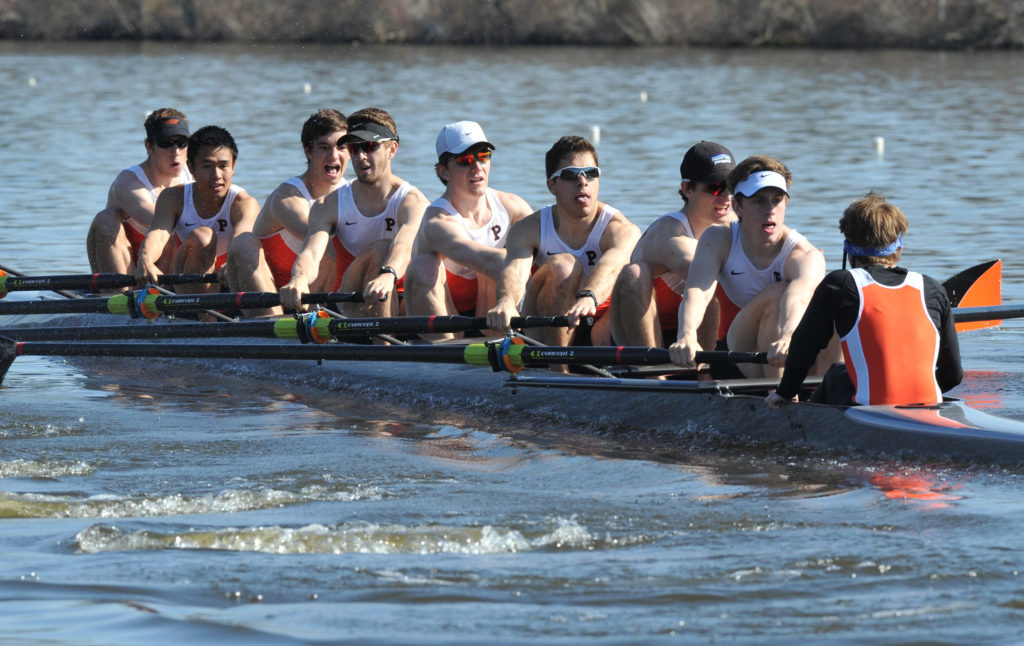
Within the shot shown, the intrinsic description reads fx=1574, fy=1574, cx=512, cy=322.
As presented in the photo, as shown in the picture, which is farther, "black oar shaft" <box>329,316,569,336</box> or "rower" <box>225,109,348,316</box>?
"rower" <box>225,109,348,316</box>

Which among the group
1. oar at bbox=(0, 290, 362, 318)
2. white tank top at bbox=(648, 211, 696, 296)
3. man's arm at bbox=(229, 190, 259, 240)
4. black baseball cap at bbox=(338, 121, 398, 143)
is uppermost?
black baseball cap at bbox=(338, 121, 398, 143)

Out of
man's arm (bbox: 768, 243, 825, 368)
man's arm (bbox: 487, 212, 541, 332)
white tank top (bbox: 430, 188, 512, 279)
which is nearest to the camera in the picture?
man's arm (bbox: 768, 243, 825, 368)

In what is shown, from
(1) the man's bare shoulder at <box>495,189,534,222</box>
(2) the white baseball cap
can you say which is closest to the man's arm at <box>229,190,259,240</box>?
(1) the man's bare shoulder at <box>495,189,534,222</box>

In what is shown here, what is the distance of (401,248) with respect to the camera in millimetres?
8609

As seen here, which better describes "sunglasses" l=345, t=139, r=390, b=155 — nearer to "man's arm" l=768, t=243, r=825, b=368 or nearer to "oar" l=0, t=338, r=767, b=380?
"oar" l=0, t=338, r=767, b=380

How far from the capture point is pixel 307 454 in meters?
6.76

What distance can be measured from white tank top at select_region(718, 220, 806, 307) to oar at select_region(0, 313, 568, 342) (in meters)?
0.79

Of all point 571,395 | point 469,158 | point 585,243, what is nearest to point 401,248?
point 469,158

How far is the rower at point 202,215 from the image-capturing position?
9859 millimetres

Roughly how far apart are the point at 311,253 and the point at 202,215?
1664 millimetres

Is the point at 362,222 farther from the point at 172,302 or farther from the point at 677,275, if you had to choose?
the point at 677,275

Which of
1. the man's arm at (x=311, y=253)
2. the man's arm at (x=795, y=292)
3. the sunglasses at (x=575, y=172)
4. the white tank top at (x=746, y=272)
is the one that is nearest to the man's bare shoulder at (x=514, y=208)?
the sunglasses at (x=575, y=172)

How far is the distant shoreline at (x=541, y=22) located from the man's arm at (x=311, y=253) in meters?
34.5

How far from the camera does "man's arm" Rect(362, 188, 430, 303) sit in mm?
8180
